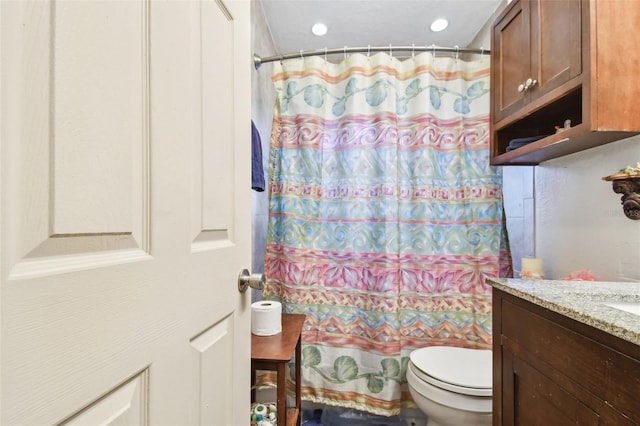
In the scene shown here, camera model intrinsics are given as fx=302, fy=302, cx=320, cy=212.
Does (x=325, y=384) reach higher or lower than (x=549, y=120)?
lower

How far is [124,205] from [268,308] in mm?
991

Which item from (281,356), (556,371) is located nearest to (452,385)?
(556,371)

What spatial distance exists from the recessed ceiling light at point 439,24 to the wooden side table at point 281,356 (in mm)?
1996

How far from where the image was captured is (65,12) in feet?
1.07

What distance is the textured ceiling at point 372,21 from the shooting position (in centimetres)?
178

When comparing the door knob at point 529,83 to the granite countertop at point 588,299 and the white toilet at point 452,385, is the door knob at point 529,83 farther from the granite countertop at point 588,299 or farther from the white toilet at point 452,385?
the white toilet at point 452,385

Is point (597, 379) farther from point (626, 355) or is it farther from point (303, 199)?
point (303, 199)

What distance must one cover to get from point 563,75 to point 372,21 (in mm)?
1270

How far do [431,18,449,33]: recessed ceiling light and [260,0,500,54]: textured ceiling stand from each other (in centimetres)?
3

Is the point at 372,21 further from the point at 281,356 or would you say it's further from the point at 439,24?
the point at 281,356

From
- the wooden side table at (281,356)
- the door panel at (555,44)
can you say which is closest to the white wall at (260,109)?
the wooden side table at (281,356)

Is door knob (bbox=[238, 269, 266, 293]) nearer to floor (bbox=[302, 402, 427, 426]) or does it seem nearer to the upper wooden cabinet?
the upper wooden cabinet

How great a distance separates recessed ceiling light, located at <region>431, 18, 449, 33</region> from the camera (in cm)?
191

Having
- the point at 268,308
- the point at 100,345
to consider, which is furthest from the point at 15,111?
the point at 268,308
